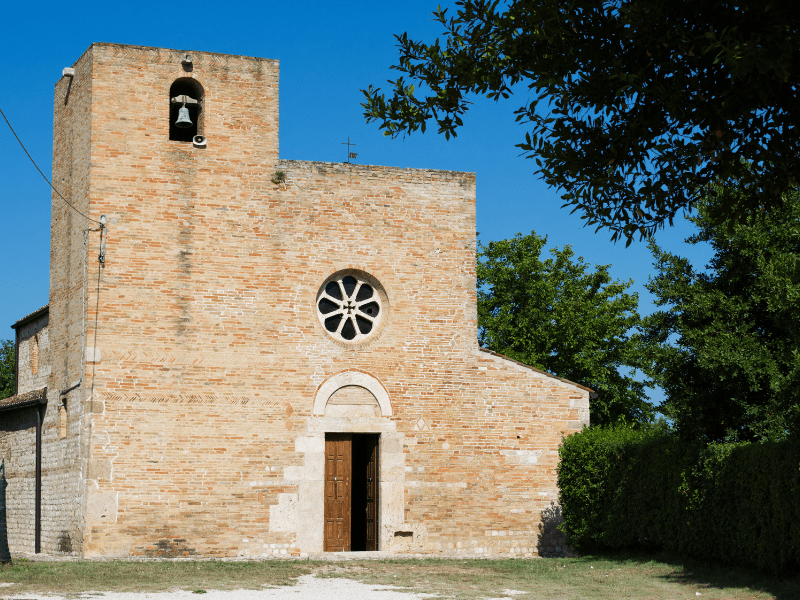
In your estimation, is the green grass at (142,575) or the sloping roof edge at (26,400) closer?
the green grass at (142,575)

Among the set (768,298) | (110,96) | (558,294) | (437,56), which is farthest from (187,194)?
(558,294)

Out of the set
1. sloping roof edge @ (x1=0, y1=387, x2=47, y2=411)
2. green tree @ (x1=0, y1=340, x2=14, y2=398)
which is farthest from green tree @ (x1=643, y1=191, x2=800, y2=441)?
green tree @ (x1=0, y1=340, x2=14, y2=398)

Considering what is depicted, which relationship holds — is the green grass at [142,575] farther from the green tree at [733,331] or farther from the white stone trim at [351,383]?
the green tree at [733,331]

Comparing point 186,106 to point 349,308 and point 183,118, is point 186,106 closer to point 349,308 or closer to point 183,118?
point 183,118

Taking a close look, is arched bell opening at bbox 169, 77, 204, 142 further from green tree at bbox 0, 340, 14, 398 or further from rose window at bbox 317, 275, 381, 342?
green tree at bbox 0, 340, 14, 398

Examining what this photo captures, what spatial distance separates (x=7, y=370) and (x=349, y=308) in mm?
30823

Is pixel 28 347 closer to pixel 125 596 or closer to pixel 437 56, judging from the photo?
pixel 125 596

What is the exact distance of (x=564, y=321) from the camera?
2922cm

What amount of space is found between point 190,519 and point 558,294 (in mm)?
17993

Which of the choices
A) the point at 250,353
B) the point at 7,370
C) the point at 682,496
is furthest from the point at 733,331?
the point at 7,370

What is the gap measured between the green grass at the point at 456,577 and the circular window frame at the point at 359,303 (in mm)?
4148

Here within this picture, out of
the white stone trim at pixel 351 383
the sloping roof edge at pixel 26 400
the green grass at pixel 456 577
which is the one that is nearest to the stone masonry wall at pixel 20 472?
the sloping roof edge at pixel 26 400

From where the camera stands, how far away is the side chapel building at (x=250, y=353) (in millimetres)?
15758

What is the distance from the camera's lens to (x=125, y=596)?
10055 mm
